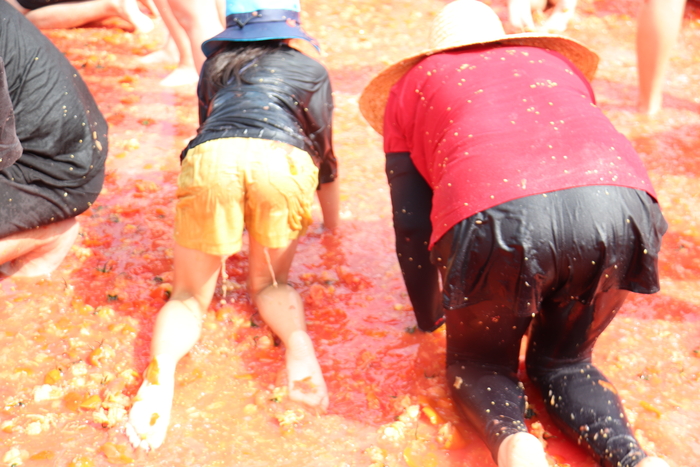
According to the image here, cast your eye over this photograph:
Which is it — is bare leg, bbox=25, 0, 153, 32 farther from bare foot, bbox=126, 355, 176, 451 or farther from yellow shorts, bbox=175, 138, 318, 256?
bare foot, bbox=126, 355, 176, 451

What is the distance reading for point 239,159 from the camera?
2.30 meters

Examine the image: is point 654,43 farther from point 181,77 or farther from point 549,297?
point 181,77

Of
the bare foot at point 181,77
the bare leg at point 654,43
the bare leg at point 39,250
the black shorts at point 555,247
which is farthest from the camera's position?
the bare foot at point 181,77

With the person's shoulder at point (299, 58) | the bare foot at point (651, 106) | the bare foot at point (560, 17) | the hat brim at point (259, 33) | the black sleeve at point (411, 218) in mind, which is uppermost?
the hat brim at point (259, 33)

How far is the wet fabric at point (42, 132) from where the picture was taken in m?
2.61

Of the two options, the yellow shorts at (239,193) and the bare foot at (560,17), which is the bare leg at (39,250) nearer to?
the yellow shorts at (239,193)

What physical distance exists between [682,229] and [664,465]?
74.4 inches

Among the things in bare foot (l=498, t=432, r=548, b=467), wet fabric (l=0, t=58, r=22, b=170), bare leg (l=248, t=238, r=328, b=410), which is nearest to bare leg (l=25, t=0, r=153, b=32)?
wet fabric (l=0, t=58, r=22, b=170)

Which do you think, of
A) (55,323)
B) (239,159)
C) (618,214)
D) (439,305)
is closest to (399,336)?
(439,305)

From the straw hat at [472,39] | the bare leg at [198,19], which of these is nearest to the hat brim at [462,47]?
the straw hat at [472,39]

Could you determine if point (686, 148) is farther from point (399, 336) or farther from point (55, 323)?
point (55, 323)

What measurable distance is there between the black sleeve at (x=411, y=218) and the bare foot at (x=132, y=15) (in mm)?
3788

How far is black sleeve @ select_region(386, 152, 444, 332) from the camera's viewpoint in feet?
7.72

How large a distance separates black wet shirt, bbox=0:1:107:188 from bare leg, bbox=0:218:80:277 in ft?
0.81
